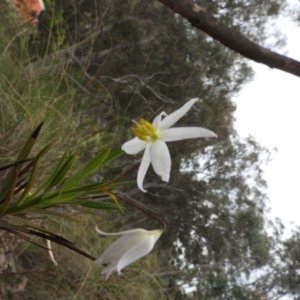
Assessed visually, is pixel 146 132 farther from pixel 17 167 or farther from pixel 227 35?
pixel 227 35

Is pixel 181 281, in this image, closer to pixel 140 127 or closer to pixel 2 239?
pixel 2 239

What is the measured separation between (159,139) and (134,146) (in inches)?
2.1

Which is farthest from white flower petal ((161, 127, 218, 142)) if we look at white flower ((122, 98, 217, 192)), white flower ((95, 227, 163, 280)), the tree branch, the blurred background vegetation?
the blurred background vegetation

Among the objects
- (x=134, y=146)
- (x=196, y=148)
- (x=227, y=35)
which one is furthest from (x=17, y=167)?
(x=196, y=148)

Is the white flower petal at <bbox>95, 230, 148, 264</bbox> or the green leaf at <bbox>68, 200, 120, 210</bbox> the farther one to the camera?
the green leaf at <bbox>68, 200, 120, 210</bbox>

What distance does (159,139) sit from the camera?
700 millimetres

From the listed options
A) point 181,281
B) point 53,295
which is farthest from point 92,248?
point 181,281

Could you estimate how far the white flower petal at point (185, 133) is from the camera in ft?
2.04

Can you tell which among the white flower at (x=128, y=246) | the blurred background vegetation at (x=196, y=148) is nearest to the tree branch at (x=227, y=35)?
the white flower at (x=128, y=246)

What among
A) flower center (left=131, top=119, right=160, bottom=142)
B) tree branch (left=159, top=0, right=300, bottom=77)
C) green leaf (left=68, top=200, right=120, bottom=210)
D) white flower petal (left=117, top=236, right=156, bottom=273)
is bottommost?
white flower petal (left=117, top=236, right=156, bottom=273)

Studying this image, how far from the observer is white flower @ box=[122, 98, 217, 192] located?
66cm

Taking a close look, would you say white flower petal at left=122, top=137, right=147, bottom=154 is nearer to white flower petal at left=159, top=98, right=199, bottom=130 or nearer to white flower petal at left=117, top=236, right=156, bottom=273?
white flower petal at left=159, top=98, right=199, bottom=130

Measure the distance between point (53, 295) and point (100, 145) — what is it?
629 mm

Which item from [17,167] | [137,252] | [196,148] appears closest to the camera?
[137,252]
